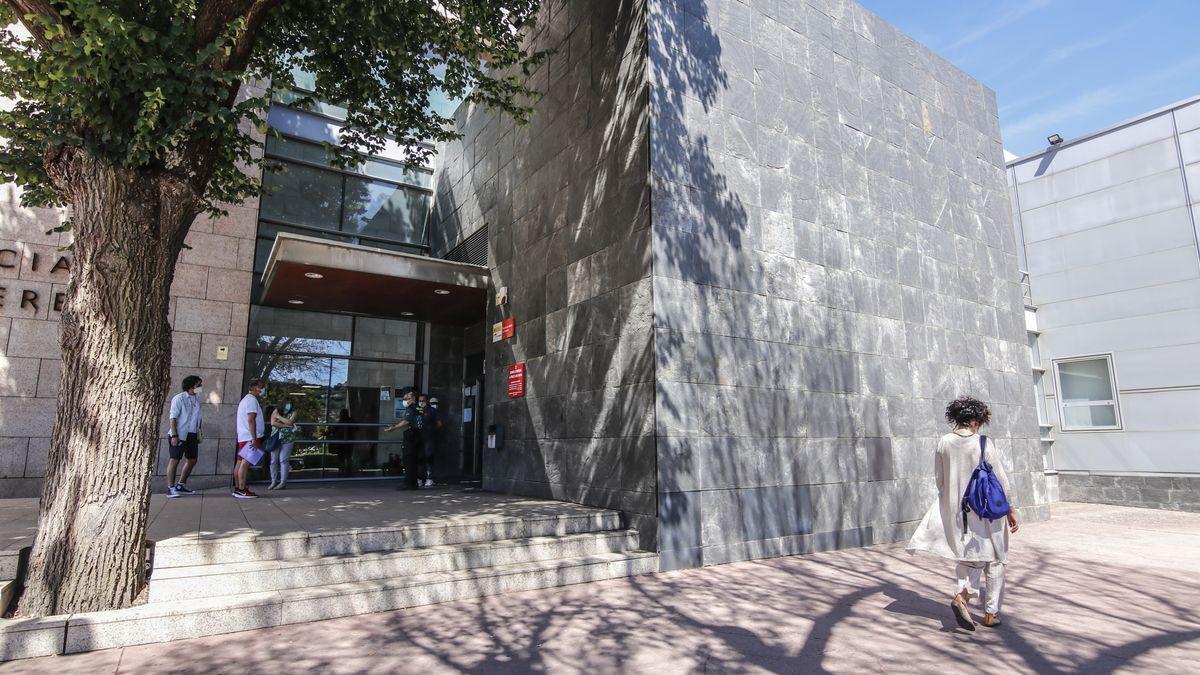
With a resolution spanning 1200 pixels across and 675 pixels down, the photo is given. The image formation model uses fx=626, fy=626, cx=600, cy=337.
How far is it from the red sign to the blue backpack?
6.09 metres

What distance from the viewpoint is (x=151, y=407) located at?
16.4 ft

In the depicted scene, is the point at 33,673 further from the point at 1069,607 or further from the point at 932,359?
the point at 932,359

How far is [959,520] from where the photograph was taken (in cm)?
471

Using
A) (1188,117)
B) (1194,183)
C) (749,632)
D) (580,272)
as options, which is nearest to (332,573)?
(749,632)

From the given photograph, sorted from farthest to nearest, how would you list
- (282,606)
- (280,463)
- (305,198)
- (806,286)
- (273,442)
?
(305,198), (280,463), (273,442), (806,286), (282,606)

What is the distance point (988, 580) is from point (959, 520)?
497mm

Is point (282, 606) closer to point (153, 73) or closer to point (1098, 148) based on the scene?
point (153, 73)

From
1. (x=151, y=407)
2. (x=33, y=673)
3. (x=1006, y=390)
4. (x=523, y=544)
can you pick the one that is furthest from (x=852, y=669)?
(x=1006, y=390)

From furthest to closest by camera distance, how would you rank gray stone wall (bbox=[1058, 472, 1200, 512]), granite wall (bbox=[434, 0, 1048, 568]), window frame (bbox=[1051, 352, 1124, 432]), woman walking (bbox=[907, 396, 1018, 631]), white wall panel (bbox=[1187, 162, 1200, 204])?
window frame (bbox=[1051, 352, 1124, 432])
white wall panel (bbox=[1187, 162, 1200, 204])
gray stone wall (bbox=[1058, 472, 1200, 512])
granite wall (bbox=[434, 0, 1048, 568])
woman walking (bbox=[907, 396, 1018, 631])

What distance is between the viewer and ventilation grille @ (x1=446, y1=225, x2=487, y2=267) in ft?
38.4

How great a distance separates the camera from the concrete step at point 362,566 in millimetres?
4836

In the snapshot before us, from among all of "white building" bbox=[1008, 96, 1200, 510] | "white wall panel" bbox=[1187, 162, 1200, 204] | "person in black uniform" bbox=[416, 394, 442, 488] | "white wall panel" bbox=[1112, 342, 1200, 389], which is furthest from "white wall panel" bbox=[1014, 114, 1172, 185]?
"person in black uniform" bbox=[416, 394, 442, 488]

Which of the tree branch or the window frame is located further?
the window frame

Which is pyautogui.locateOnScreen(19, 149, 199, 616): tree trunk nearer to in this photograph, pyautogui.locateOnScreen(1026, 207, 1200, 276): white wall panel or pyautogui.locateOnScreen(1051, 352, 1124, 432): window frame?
pyautogui.locateOnScreen(1051, 352, 1124, 432): window frame
